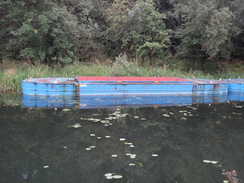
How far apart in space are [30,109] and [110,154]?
5.06 metres

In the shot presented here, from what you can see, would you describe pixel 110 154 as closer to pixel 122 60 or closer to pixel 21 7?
pixel 122 60

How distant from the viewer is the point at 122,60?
1502 centimetres

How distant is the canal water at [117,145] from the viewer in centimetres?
504

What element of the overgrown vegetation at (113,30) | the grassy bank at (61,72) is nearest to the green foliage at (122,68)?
the grassy bank at (61,72)

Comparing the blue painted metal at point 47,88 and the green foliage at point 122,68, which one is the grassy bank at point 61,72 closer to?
the green foliage at point 122,68

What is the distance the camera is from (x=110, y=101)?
12.0 meters

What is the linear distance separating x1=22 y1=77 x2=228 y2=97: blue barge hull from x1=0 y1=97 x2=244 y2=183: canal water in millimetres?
1917

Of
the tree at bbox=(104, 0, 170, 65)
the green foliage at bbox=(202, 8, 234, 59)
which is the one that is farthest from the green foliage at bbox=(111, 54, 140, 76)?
the green foliage at bbox=(202, 8, 234, 59)

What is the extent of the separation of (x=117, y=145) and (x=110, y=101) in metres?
5.62

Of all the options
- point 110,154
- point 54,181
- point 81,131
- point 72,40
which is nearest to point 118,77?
point 72,40

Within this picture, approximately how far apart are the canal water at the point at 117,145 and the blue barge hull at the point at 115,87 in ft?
6.29

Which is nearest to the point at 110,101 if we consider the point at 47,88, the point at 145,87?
the point at 145,87

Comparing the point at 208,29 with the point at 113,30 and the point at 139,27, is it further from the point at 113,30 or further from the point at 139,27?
the point at 113,30

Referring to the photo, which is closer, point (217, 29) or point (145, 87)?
point (145, 87)
